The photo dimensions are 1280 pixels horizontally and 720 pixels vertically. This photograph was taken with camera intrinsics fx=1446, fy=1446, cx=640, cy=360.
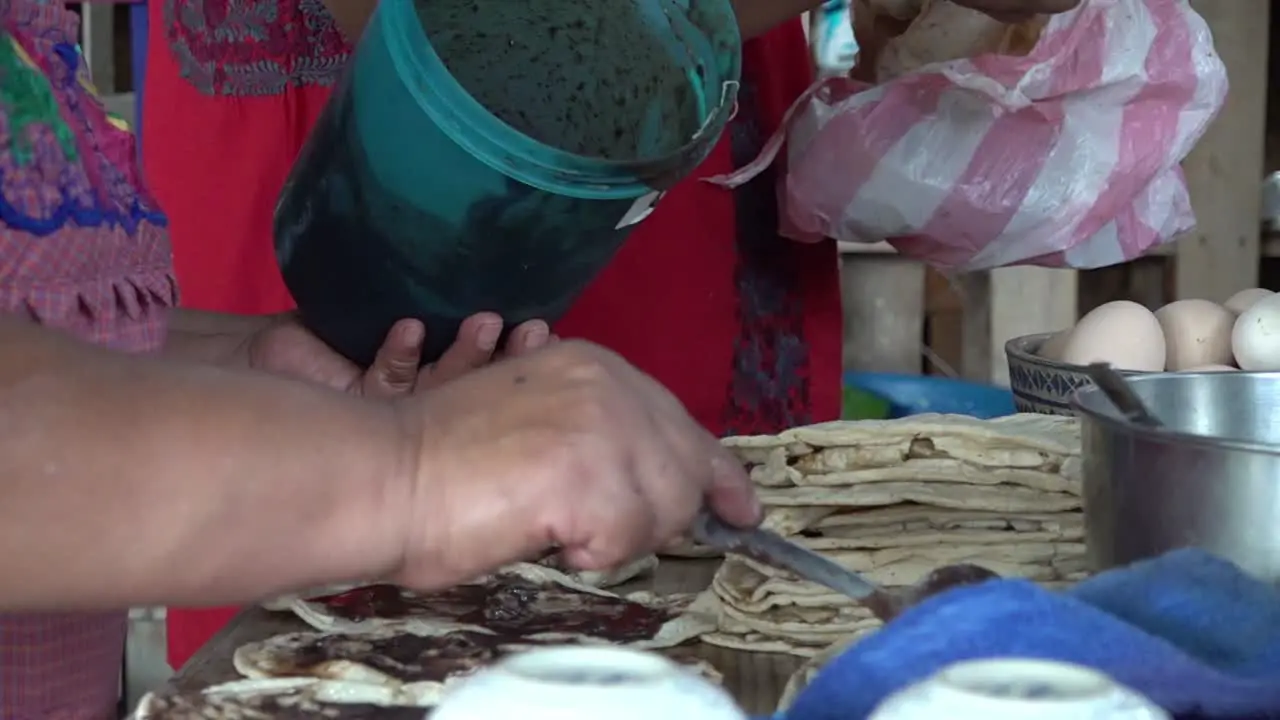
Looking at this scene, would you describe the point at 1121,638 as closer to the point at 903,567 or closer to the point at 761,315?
the point at 903,567

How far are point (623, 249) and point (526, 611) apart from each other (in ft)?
2.40

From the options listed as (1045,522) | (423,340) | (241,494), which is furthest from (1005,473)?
(241,494)

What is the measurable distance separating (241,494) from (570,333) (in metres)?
0.99

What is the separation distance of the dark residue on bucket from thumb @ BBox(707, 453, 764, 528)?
1.05 feet

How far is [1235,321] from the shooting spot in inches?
47.0

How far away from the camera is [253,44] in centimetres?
151

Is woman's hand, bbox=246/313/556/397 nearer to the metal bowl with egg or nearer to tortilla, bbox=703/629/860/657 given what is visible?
tortilla, bbox=703/629/860/657

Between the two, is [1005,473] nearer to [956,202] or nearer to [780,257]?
[956,202]

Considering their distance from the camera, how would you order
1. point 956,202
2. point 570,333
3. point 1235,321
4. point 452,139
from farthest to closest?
point 570,333 < point 956,202 < point 1235,321 < point 452,139

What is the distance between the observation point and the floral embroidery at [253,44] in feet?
4.90

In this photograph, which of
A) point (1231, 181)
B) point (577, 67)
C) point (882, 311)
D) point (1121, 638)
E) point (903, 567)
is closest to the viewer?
point (1121, 638)

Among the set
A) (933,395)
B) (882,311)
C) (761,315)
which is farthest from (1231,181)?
(761,315)

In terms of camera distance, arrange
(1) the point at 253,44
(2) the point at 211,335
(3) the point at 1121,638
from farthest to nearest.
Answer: (1) the point at 253,44 < (2) the point at 211,335 < (3) the point at 1121,638

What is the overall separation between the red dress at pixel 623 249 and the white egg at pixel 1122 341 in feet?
1.50
